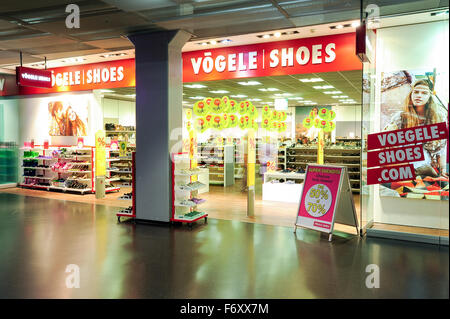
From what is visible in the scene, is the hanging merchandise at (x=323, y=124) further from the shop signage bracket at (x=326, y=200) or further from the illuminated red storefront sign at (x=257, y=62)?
the shop signage bracket at (x=326, y=200)

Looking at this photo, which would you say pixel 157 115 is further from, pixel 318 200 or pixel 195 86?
pixel 195 86

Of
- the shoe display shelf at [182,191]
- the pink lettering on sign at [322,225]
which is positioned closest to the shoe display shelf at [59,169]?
the shoe display shelf at [182,191]

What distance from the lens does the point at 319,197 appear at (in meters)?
6.02

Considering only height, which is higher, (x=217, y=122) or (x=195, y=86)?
(x=195, y=86)

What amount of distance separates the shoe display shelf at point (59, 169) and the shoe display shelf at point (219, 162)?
3.95 metres

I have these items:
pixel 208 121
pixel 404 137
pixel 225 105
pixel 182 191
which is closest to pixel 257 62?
pixel 225 105

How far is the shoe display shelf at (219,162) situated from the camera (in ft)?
42.0

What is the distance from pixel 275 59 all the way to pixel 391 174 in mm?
3896

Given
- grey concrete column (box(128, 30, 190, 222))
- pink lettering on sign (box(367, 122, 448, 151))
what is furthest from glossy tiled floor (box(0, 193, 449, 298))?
pink lettering on sign (box(367, 122, 448, 151))

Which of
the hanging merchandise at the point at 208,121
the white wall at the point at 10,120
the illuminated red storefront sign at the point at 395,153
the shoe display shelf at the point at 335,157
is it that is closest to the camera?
the illuminated red storefront sign at the point at 395,153

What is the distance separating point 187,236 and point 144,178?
1598 mm

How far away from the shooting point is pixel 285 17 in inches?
232
